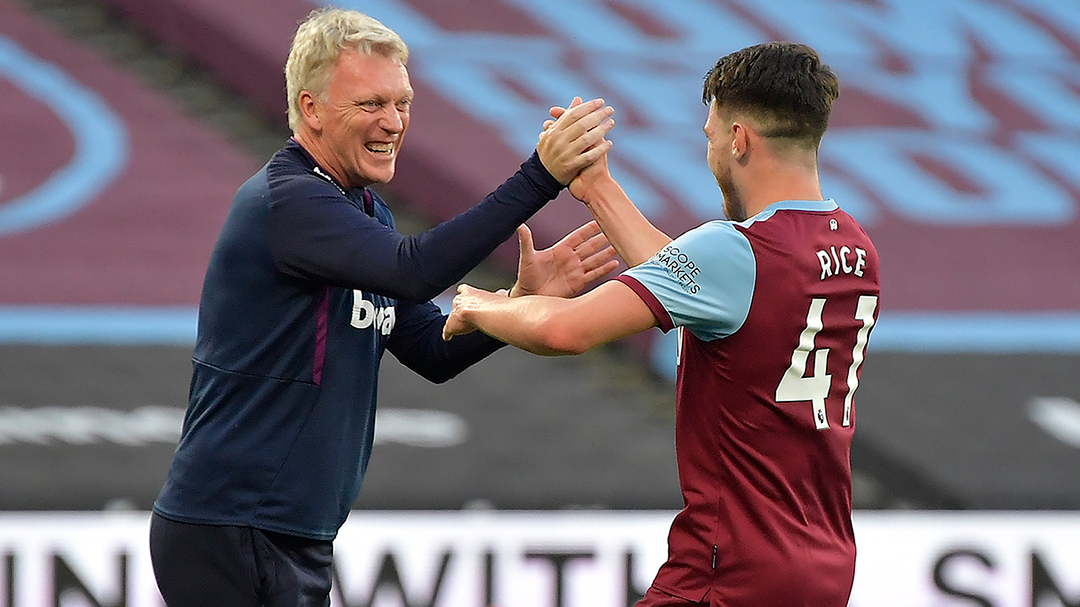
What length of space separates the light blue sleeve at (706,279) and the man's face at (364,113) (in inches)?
24.8

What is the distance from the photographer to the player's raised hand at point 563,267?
3020mm

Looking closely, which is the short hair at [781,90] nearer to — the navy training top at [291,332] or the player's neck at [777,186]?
the player's neck at [777,186]

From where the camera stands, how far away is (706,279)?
95.7 inches

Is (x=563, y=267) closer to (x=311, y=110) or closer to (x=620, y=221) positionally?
(x=620, y=221)

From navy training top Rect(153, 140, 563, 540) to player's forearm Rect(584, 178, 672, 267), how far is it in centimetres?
12

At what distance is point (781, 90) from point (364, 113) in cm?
84

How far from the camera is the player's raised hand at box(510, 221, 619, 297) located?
302 centimetres

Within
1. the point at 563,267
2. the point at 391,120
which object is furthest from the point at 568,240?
the point at 391,120

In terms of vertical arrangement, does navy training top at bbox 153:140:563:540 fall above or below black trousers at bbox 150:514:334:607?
above

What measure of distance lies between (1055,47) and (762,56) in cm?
651

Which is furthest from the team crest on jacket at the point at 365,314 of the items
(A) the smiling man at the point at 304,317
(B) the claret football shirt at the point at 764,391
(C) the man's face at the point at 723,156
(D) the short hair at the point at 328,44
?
(C) the man's face at the point at 723,156

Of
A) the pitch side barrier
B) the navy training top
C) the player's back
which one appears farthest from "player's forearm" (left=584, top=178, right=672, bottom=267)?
the pitch side barrier

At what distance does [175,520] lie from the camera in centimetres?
270

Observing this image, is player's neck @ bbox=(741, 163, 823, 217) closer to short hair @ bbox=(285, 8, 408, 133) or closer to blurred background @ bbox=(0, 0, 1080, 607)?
short hair @ bbox=(285, 8, 408, 133)
